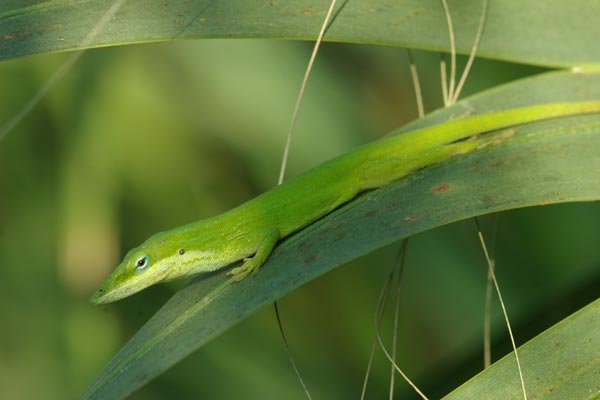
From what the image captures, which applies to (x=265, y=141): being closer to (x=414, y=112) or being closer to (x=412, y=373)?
(x=414, y=112)

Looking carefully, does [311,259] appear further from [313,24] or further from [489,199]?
[313,24]

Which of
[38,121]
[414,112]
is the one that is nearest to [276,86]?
[414,112]

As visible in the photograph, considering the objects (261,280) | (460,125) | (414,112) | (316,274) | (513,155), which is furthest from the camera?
(414,112)

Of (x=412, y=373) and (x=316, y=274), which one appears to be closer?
(x=316, y=274)

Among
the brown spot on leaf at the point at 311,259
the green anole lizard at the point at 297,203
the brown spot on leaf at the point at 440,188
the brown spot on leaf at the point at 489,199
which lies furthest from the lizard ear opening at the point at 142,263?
the brown spot on leaf at the point at 489,199

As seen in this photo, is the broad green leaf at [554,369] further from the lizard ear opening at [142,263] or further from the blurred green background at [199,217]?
the lizard ear opening at [142,263]

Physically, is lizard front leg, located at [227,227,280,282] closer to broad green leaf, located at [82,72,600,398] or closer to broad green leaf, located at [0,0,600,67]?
broad green leaf, located at [82,72,600,398]
